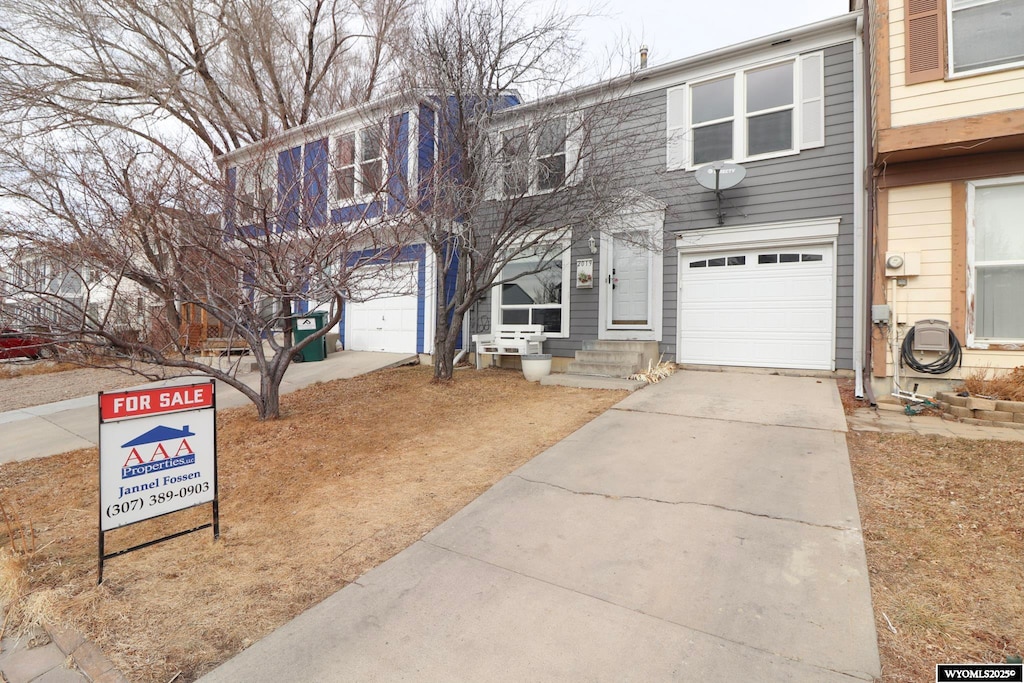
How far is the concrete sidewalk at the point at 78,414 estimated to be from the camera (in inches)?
212

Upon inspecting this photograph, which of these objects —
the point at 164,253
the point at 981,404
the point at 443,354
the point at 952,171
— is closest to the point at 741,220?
the point at 952,171

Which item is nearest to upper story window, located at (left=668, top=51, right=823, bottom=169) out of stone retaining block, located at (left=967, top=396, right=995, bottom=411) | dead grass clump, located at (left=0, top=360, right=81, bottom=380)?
stone retaining block, located at (left=967, top=396, right=995, bottom=411)

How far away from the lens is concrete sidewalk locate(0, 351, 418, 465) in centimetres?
539

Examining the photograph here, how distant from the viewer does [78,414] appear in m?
6.70

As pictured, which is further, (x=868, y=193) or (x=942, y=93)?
(x=868, y=193)

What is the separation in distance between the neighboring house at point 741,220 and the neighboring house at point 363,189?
1.97 meters

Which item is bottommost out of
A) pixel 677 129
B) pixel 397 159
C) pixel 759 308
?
pixel 759 308

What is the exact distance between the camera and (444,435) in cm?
520

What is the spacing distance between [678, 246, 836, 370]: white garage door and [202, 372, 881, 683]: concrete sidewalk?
394cm

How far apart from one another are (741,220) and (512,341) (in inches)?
173

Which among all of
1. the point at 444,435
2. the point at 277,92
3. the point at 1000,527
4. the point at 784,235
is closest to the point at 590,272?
the point at 784,235

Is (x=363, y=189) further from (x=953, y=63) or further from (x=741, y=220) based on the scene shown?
(x=953, y=63)

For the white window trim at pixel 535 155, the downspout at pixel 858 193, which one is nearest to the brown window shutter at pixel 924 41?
the downspout at pixel 858 193

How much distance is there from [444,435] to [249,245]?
8.67 feet
